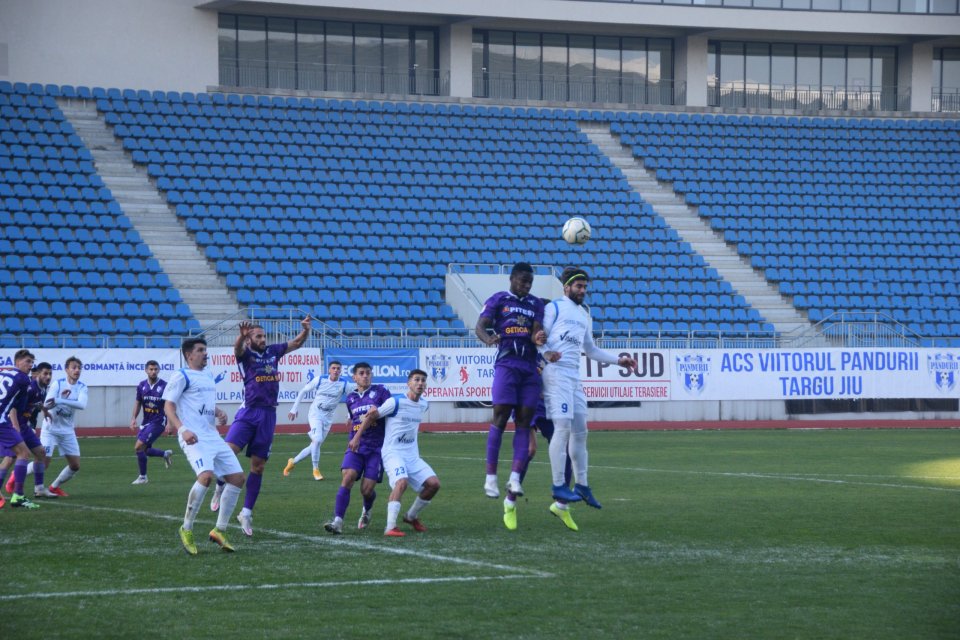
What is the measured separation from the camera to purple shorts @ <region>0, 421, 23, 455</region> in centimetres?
1647

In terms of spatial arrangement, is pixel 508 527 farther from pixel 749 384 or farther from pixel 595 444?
pixel 749 384

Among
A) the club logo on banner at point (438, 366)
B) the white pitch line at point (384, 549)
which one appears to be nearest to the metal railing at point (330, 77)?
the club logo on banner at point (438, 366)

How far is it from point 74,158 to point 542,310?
28.8m

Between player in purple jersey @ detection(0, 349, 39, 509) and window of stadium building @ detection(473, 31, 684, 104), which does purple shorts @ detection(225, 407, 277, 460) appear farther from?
window of stadium building @ detection(473, 31, 684, 104)

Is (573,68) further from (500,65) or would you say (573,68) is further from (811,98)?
(811,98)

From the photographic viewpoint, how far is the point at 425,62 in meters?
47.9

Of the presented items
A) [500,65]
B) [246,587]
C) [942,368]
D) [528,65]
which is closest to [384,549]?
[246,587]

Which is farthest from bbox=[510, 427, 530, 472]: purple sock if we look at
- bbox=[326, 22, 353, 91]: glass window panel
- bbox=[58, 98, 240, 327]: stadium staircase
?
bbox=[326, 22, 353, 91]: glass window panel

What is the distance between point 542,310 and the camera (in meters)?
13.5

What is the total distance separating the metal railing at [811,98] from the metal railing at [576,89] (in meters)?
2.30

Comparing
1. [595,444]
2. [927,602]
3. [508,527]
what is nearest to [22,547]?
[508,527]

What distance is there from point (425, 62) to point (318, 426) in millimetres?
28761

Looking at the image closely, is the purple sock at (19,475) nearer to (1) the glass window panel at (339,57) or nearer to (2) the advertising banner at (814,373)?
(2) the advertising banner at (814,373)

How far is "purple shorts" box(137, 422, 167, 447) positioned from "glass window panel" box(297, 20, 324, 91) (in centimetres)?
2766
